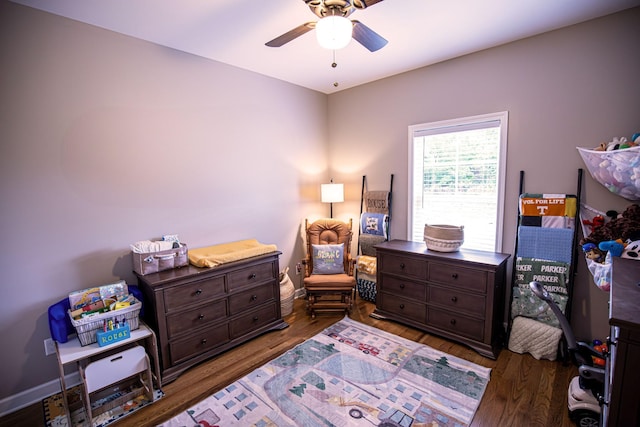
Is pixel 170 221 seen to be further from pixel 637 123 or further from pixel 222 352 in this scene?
pixel 637 123

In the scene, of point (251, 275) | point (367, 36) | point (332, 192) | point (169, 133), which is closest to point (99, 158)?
→ point (169, 133)

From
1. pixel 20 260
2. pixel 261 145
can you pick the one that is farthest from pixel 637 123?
pixel 20 260

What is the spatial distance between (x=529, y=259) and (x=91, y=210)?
3609 millimetres

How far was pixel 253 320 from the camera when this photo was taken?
9.37 feet

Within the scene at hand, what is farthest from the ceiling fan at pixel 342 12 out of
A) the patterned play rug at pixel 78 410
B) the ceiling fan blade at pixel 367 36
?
the patterned play rug at pixel 78 410

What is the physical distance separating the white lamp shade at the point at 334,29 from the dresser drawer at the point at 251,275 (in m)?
1.98

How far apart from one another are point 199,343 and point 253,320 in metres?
0.53

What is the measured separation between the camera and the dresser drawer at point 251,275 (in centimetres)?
267

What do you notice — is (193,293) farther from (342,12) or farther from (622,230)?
(622,230)

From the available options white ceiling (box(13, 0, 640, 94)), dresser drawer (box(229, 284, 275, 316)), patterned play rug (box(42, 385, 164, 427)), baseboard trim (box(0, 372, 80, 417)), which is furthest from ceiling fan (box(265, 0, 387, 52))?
baseboard trim (box(0, 372, 80, 417))

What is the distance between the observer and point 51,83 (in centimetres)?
209

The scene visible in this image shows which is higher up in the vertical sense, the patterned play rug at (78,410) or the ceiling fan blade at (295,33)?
the ceiling fan blade at (295,33)

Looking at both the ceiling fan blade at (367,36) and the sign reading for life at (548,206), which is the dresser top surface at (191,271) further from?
the sign reading for life at (548,206)

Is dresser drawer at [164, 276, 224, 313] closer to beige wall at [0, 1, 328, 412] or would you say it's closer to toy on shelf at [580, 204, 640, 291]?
beige wall at [0, 1, 328, 412]
